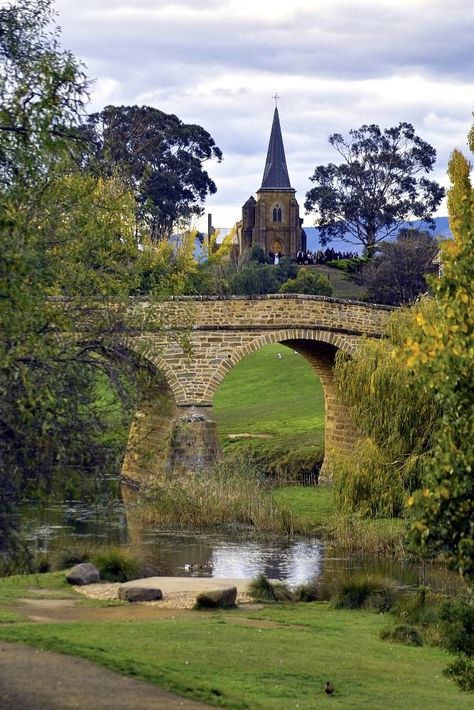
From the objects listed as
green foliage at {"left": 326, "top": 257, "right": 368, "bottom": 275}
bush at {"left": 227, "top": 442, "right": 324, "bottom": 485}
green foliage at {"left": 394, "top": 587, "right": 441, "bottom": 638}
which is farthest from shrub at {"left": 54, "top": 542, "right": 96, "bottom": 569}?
green foliage at {"left": 326, "top": 257, "right": 368, "bottom": 275}

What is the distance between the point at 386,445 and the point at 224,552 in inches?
211

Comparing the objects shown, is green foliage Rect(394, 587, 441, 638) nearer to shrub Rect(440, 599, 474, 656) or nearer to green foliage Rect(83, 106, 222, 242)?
shrub Rect(440, 599, 474, 656)

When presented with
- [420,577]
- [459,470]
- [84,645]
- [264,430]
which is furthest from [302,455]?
[459,470]

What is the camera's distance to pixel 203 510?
3253cm

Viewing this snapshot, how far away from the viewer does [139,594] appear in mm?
20516

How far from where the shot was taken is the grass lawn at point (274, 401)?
47031mm

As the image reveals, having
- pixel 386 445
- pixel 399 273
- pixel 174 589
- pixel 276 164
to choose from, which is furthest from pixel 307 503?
pixel 276 164

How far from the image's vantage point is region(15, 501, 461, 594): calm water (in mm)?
25688

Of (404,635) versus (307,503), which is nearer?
(404,635)

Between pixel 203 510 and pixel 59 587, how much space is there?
11.1 metres

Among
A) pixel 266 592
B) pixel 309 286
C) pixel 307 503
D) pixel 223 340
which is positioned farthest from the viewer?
pixel 309 286

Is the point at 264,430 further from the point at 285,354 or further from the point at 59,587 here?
the point at 59,587

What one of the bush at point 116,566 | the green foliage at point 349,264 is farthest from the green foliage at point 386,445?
the green foliage at point 349,264

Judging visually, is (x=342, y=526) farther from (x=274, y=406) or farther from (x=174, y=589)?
(x=274, y=406)
